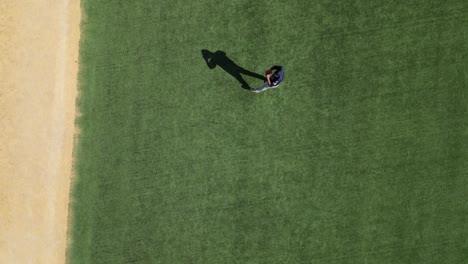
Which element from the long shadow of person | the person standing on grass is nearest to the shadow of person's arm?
the long shadow of person

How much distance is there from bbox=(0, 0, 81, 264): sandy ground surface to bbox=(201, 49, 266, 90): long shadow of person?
2.70 metres

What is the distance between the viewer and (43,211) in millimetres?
8055

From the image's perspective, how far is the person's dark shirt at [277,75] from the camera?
7535mm

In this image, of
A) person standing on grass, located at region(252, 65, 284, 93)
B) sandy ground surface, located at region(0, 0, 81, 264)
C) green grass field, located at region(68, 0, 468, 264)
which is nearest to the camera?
person standing on grass, located at region(252, 65, 284, 93)

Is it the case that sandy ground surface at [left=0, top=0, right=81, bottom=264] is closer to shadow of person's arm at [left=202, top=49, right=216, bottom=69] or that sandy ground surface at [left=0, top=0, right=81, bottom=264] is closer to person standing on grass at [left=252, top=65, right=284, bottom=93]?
shadow of person's arm at [left=202, top=49, right=216, bottom=69]

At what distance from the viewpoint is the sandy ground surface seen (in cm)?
804

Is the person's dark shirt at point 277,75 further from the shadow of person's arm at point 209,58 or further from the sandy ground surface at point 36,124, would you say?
the sandy ground surface at point 36,124

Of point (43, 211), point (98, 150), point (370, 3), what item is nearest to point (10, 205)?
point (43, 211)

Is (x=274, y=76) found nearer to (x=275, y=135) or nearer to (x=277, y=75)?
(x=277, y=75)

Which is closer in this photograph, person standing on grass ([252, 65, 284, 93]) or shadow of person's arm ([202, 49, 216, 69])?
person standing on grass ([252, 65, 284, 93])

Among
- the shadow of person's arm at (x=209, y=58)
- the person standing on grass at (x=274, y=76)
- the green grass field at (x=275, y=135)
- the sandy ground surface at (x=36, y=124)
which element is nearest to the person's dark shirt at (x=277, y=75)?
the person standing on grass at (x=274, y=76)

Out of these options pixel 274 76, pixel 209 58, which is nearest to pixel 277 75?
pixel 274 76

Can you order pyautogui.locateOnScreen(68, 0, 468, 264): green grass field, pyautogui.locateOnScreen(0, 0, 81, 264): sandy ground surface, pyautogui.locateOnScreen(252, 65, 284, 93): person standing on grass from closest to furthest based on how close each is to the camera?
pyautogui.locateOnScreen(252, 65, 284, 93): person standing on grass < pyautogui.locateOnScreen(68, 0, 468, 264): green grass field < pyautogui.locateOnScreen(0, 0, 81, 264): sandy ground surface

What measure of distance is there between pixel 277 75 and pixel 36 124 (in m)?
4.84
